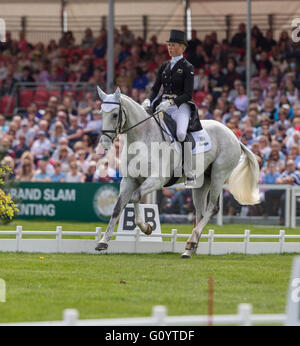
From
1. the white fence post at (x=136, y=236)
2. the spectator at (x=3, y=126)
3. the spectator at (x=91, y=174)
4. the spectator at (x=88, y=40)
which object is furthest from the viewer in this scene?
the spectator at (x=88, y=40)

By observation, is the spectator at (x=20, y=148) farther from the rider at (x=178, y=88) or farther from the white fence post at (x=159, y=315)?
the white fence post at (x=159, y=315)

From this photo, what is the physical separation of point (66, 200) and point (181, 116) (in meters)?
7.56

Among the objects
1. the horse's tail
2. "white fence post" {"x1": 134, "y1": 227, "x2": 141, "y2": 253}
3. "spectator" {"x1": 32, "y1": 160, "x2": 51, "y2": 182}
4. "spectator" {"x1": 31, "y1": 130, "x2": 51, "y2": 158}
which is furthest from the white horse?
"spectator" {"x1": 31, "y1": 130, "x2": 51, "y2": 158}

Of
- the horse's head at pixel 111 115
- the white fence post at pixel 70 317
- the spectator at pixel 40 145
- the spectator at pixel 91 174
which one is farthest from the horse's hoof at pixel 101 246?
the spectator at pixel 40 145

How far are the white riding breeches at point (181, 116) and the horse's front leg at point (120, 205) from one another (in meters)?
0.90

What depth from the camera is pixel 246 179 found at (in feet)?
43.1

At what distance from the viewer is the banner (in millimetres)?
18484

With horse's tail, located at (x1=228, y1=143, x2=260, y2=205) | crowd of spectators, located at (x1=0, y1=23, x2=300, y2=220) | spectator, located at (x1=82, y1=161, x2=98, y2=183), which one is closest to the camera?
horse's tail, located at (x1=228, y1=143, x2=260, y2=205)

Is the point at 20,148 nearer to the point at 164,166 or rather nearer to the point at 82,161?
the point at 82,161

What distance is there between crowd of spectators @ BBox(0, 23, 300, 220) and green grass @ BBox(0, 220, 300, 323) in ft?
21.6

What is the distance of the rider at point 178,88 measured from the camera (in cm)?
1175

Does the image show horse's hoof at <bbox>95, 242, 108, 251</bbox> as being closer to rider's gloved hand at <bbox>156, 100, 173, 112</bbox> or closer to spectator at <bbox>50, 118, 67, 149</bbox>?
rider's gloved hand at <bbox>156, 100, 173, 112</bbox>

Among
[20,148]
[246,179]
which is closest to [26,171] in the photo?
[20,148]

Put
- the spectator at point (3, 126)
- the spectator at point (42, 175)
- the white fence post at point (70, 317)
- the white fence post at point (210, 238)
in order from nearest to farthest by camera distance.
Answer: the white fence post at point (70, 317), the white fence post at point (210, 238), the spectator at point (42, 175), the spectator at point (3, 126)
